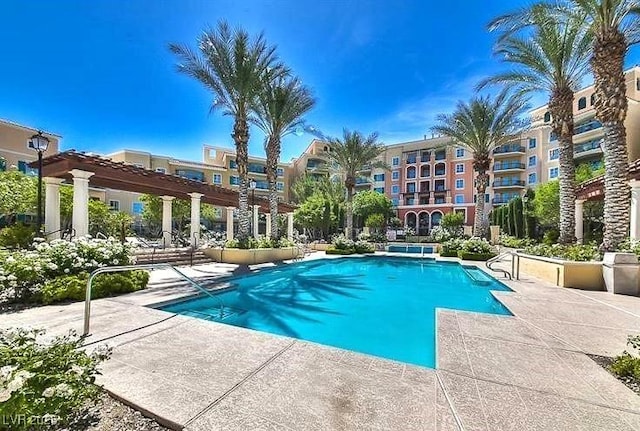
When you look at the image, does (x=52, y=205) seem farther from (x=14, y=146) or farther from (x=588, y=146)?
(x=588, y=146)

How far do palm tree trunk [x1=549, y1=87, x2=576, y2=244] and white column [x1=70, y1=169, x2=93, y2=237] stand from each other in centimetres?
2003

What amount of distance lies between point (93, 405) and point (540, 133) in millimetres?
54753

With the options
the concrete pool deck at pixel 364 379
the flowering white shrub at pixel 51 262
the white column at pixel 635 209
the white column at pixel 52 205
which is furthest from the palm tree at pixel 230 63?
the white column at pixel 635 209


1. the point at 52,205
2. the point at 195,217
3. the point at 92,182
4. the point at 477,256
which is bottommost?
the point at 477,256

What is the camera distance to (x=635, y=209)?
1148cm

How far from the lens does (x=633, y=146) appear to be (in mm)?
29453

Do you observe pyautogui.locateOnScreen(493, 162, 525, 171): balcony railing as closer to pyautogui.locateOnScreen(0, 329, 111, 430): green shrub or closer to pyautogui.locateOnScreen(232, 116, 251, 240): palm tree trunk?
pyautogui.locateOnScreen(232, 116, 251, 240): palm tree trunk

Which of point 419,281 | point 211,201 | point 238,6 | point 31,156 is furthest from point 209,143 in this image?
point 419,281

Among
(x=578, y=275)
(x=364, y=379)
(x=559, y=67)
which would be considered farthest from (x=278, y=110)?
(x=364, y=379)

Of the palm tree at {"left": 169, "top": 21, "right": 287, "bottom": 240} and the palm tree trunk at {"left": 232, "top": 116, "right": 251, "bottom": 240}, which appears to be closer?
the palm tree at {"left": 169, "top": 21, "right": 287, "bottom": 240}

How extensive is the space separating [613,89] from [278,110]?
47.7 feet

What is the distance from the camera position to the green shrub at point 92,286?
6.66 m

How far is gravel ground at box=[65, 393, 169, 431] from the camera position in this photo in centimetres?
247

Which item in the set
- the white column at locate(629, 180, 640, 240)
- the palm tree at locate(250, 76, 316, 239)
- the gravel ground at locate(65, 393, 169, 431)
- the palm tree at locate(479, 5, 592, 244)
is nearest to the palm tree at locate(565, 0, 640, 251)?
the palm tree at locate(479, 5, 592, 244)
